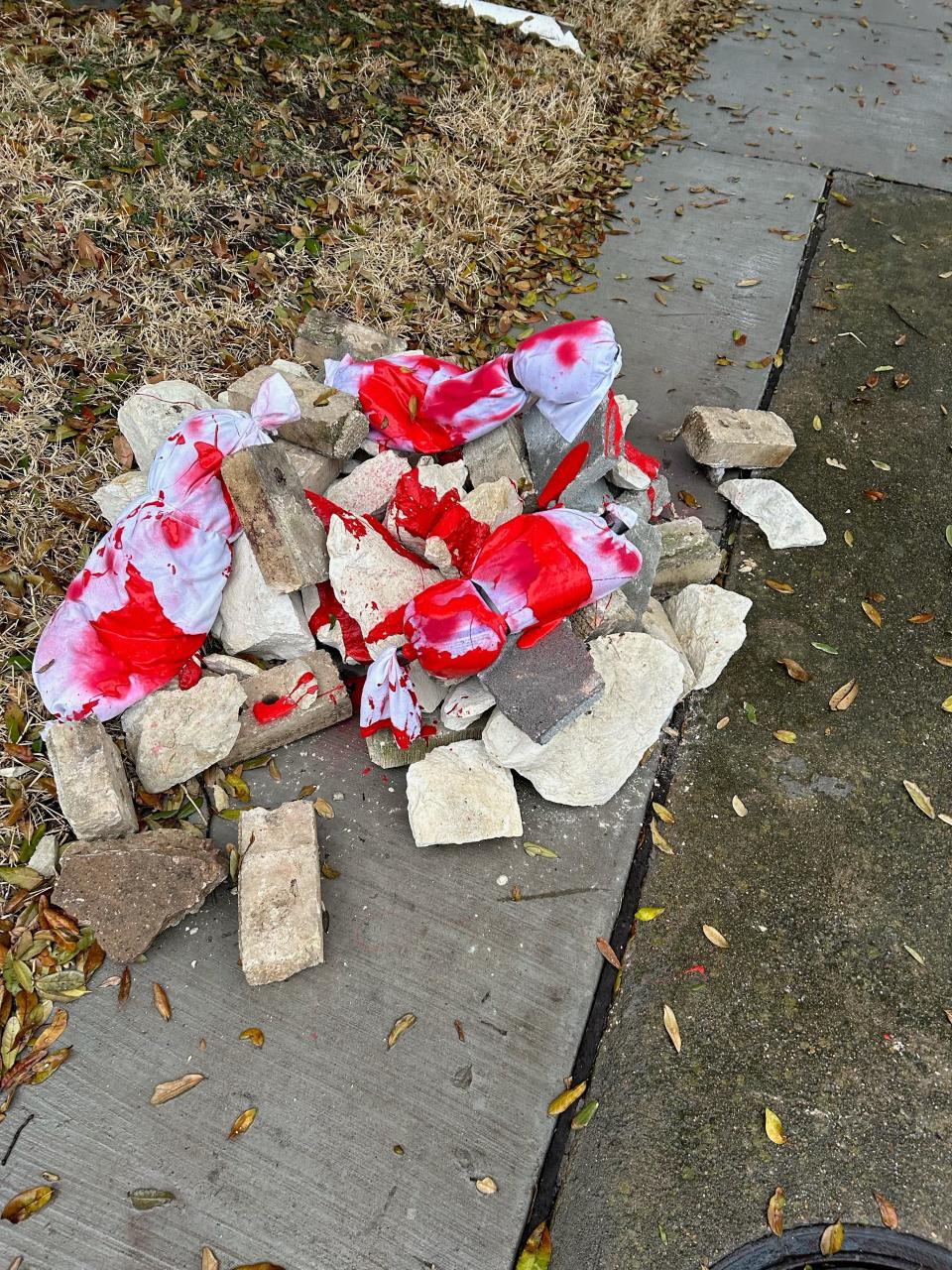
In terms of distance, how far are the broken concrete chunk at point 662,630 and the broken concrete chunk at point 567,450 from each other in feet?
1.45

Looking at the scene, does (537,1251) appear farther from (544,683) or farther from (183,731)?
(183,731)

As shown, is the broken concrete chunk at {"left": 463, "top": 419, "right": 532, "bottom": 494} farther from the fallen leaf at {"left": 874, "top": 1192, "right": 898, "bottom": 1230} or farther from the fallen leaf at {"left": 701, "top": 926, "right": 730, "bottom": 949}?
the fallen leaf at {"left": 874, "top": 1192, "right": 898, "bottom": 1230}

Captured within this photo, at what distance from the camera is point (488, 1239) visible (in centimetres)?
176

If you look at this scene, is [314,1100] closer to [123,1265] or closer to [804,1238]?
[123,1265]

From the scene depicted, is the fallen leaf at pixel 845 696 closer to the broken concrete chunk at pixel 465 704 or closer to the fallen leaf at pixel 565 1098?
the broken concrete chunk at pixel 465 704

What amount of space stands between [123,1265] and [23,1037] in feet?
1.87

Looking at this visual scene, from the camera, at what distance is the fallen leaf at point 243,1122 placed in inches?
73.3

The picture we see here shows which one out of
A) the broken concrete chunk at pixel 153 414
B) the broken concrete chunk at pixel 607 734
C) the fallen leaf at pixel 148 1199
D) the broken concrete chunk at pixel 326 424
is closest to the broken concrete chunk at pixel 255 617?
the broken concrete chunk at pixel 326 424

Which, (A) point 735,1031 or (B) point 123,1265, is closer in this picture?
(B) point 123,1265

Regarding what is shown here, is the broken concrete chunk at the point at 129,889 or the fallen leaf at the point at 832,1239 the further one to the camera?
the broken concrete chunk at the point at 129,889

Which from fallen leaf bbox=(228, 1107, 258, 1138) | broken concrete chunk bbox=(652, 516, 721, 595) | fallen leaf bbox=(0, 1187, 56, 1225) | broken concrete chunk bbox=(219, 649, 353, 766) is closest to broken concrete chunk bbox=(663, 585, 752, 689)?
broken concrete chunk bbox=(652, 516, 721, 595)

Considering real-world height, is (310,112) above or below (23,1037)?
above

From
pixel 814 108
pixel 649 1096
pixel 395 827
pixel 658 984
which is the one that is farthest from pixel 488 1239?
pixel 814 108

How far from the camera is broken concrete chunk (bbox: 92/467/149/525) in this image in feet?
8.84
